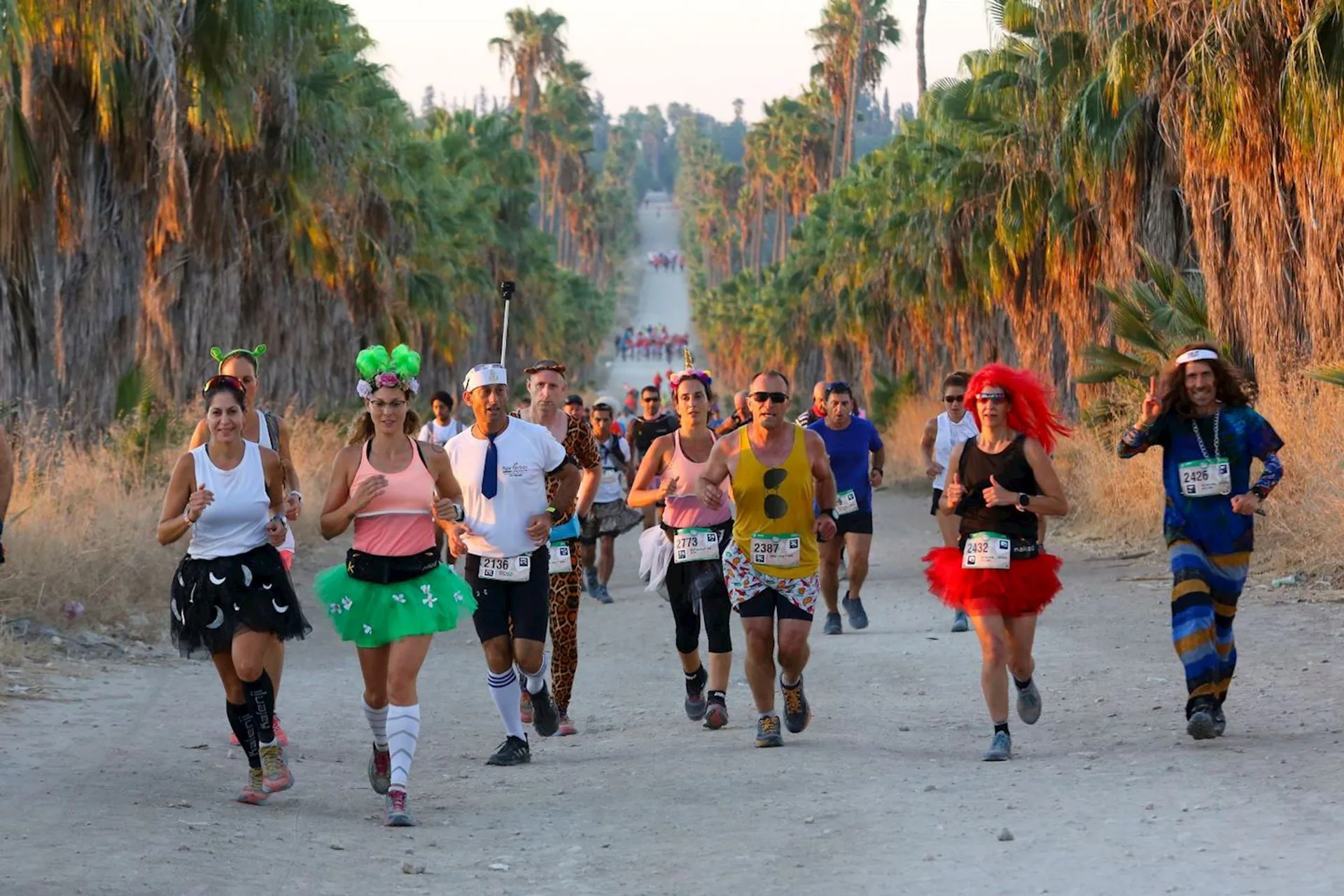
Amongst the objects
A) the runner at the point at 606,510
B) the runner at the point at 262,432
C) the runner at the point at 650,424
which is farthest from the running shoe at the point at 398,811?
the runner at the point at 650,424

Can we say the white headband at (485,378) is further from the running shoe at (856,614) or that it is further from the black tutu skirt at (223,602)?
the running shoe at (856,614)

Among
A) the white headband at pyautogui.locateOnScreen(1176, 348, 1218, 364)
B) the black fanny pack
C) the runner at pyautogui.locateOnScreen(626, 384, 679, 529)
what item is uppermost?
the white headband at pyautogui.locateOnScreen(1176, 348, 1218, 364)

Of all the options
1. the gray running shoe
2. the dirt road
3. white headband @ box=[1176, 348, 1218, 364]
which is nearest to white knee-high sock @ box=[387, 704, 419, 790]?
the dirt road

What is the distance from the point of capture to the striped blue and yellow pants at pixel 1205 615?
8703 millimetres

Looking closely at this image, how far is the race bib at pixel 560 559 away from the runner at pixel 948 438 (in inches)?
172

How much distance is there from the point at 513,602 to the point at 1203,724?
327 cm

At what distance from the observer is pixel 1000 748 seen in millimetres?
8453

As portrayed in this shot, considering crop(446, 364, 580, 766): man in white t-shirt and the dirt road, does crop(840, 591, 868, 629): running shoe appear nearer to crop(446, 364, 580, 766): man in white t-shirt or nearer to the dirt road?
the dirt road

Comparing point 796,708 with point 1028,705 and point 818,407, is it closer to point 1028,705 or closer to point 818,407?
point 1028,705

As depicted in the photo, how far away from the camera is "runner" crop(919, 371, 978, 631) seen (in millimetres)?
13406

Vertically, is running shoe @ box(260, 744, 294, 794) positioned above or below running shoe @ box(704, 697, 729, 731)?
above

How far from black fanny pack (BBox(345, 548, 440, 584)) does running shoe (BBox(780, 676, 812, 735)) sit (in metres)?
2.32

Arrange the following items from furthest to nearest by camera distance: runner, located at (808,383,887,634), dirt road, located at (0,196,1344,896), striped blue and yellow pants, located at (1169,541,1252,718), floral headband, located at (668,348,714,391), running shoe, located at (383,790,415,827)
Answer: runner, located at (808,383,887,634) < floral headband, located at (668,348,714,391) < striped blue and yellow pants, located at (1169,541,1252,718) < running shoe, located at (383,790,415,827) < dirt road, located at (0,196,1344,896)

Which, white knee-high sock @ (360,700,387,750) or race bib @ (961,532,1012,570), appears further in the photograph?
race bib @ (961,532,1012,570)
